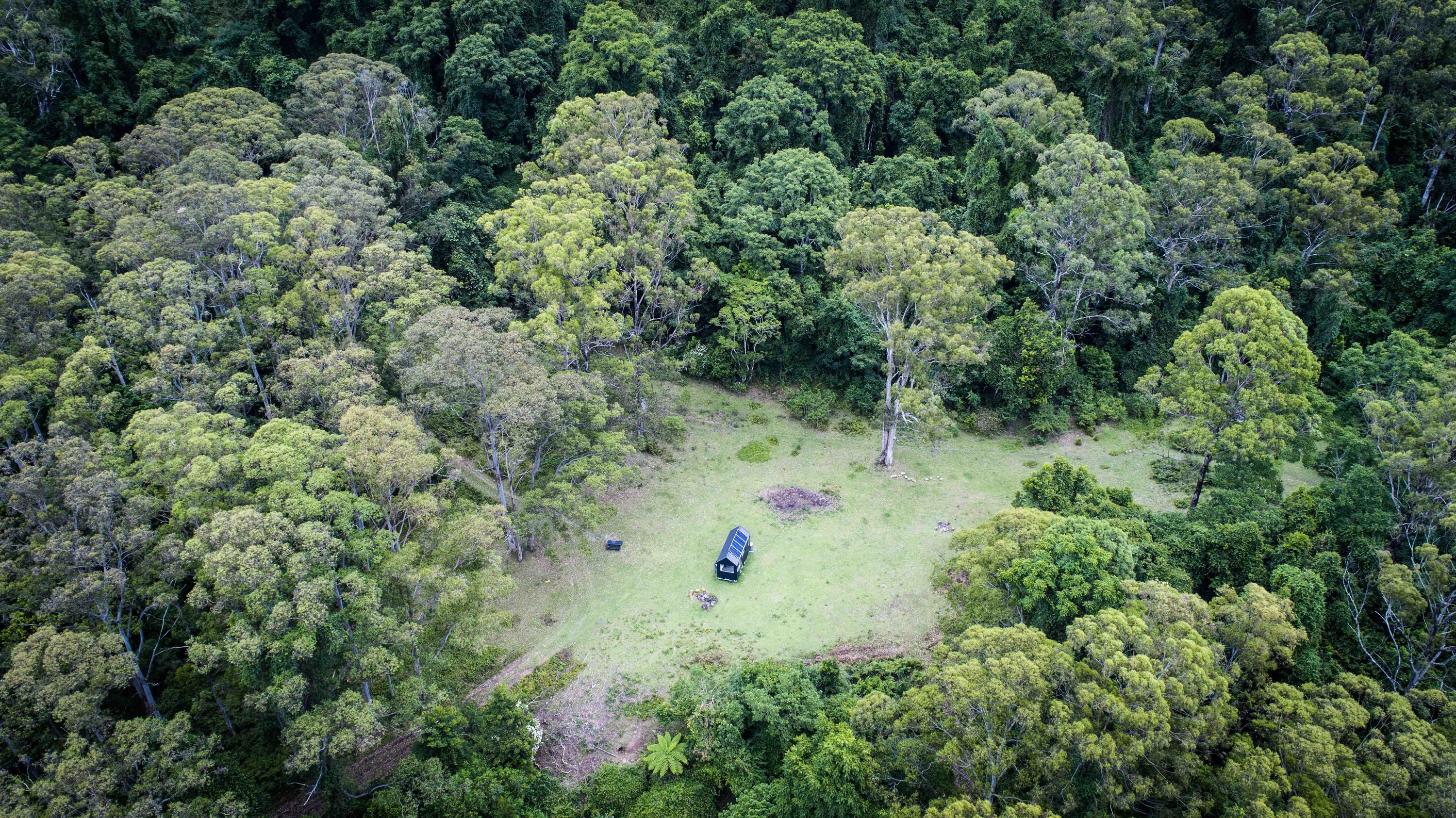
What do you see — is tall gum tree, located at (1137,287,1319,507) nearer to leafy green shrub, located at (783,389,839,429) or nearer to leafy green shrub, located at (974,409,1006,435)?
leafy green shrub, located at (974,409,1006,435)

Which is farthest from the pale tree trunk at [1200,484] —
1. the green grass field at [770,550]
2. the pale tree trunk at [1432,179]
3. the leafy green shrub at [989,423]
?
the pale tree trunk at [1432,179]

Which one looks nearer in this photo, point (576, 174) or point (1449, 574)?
point (1449, 574)

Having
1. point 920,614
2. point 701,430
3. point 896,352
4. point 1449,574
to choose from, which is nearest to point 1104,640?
point 920,614

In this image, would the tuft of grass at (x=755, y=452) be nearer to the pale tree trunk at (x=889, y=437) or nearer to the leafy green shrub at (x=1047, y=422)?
the pale tree trunk at (x=889, y=437)

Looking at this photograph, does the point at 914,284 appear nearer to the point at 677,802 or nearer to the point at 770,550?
the point at 770,550

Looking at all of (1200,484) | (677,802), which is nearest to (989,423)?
(1200,484)

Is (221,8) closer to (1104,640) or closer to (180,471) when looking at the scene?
(180,471)
